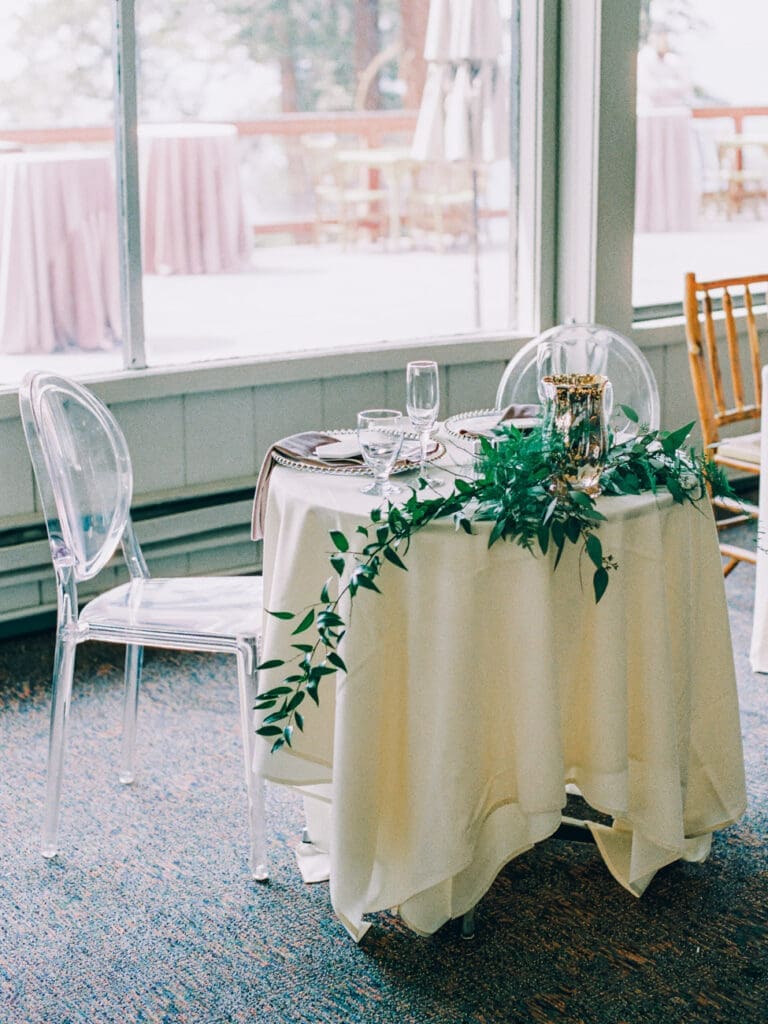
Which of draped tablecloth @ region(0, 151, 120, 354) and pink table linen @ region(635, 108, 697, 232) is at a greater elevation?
pink table linen @ region(635, 108, 697, 232)

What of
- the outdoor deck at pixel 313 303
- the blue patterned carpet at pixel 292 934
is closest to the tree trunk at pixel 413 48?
the outdoor deck at pixel 313 303

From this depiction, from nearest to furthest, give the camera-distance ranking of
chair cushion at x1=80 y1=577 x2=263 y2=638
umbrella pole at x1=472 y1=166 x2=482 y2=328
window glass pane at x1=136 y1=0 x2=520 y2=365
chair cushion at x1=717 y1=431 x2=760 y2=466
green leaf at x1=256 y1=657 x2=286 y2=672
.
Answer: green leaf at x1=256 y1=657 x2=286 y2=672
chair cushion at x1=80 y1=577 x2=263 y2=638
chair cushion at x1=717 y1=431 x2=760 y2=466
window glass pane at x1=136 y1=0 x2=520 y2=365
umbrella pole at x1=472 y1=166 x2=482 y2=328

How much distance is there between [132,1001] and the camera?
202cm

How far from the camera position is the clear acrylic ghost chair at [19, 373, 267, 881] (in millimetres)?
2396

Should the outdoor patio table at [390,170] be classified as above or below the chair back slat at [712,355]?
above

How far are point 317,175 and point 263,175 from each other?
0.55 feet

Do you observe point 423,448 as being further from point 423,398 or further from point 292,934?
point 292,934

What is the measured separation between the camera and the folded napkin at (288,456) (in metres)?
2.37

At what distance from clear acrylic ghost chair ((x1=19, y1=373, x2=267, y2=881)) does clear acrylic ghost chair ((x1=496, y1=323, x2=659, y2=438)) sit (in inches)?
34.3

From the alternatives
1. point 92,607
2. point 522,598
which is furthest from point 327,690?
point 92,607

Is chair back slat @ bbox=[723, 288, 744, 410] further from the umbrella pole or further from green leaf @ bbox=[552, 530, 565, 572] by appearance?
green leaf @ bbox=[552, 530, 565, 572]

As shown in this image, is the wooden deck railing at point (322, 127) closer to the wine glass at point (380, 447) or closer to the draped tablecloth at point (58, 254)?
the draped tablecloth at point (58, 254)

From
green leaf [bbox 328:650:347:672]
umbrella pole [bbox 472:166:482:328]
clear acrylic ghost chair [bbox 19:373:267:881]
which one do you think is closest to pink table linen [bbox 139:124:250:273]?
umbrella pole [bbox 472:166:482:328]

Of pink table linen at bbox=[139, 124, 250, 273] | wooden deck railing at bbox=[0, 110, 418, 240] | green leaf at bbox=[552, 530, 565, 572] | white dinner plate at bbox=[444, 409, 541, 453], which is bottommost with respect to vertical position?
green leaf at bbox=[552, 530, 565, 572]
